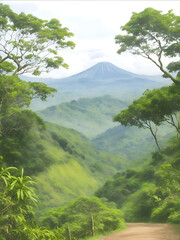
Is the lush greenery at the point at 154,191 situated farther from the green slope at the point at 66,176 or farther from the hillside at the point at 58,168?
the green slope at the point at 66,176

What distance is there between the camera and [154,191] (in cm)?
1781

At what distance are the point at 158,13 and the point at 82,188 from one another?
59.7 m

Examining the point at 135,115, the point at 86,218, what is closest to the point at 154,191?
the point at 86,218

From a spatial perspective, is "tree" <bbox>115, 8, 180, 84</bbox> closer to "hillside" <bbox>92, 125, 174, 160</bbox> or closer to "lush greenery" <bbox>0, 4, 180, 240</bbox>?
"lush greenery" <bbox>0, 4, 180, 240</bbox>

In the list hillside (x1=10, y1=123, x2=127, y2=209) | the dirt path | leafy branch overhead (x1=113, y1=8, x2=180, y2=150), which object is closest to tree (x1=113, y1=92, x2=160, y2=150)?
leafy branch overhead (x1=113, y1=8, x2=180, y2=150)

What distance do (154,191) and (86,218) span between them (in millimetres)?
7248

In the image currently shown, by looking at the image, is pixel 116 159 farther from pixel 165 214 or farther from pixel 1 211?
pixel 1 211

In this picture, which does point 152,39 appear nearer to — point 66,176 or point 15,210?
point 15,210

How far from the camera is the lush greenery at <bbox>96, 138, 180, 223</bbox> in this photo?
14.8 meters

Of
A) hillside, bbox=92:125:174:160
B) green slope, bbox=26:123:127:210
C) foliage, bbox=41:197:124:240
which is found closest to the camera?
foliage, bbox=41:197:124:240

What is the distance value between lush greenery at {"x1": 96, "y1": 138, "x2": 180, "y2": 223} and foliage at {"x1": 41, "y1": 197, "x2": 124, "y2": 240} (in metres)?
2.75

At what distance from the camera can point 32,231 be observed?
Answer: 6.44m

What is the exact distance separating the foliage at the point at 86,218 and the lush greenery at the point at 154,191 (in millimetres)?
2749

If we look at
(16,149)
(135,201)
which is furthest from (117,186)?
(16,149)
